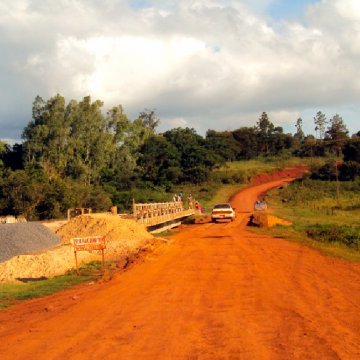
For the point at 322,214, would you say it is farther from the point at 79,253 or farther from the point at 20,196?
the point at 79,253

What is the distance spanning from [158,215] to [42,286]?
2039cm

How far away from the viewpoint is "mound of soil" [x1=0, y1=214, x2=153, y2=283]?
17.7 meters

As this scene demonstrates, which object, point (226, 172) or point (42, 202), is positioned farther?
point (226, 172)

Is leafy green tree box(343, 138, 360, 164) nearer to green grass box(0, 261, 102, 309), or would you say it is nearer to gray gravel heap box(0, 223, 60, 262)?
gray gravel heap box(0, 223, 60, 262)

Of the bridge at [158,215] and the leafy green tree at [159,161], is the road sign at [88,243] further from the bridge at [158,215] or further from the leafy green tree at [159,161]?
the leafy green tree at [159,161]

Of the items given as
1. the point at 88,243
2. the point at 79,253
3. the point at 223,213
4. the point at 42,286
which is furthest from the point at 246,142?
the point at 42,286

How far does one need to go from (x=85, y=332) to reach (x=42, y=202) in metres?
34.3

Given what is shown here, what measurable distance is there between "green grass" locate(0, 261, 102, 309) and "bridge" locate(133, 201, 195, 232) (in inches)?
507

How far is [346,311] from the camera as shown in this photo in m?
10.4

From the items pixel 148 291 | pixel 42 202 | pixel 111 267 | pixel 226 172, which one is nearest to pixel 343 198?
pixel 226 172

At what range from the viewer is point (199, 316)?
984 centimetres

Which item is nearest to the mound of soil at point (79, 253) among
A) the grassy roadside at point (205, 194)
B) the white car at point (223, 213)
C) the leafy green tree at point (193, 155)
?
the grassy roadside at point (205, 194)

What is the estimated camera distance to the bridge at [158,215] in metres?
31.0

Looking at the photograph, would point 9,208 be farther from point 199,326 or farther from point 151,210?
point 199,326
